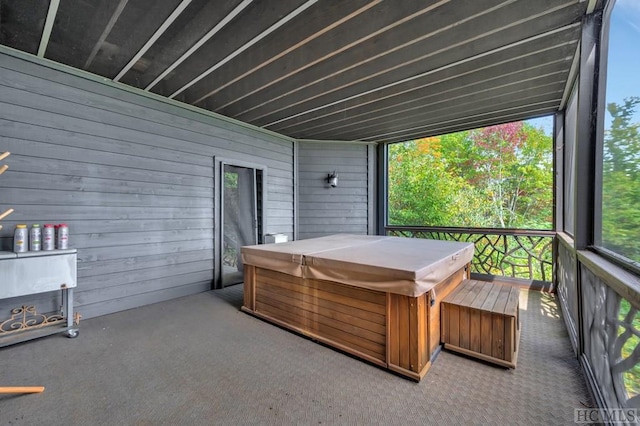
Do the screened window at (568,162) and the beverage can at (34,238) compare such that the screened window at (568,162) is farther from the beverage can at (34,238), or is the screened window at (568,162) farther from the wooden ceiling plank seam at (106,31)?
the beverage can at (34,238)

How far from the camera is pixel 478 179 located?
736cm

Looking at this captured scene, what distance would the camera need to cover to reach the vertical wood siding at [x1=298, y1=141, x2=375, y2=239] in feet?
19.0

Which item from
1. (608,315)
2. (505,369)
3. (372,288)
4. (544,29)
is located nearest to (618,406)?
(608,315)

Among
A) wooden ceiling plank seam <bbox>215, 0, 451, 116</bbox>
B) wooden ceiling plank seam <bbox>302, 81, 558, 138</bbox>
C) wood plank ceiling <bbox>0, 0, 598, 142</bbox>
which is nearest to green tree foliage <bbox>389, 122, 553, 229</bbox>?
wooden ceiling plank seam <bbox>302, 81, 558, 138</bbox>

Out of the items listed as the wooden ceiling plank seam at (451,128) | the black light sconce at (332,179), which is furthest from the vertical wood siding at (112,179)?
the wooden ceiling plank seam at (451,128)

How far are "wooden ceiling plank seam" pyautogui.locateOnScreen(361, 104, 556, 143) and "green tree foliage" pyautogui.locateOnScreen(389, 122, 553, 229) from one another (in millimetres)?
1983

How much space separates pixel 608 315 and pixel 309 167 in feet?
16.1

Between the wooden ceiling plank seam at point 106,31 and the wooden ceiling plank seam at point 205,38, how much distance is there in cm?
56

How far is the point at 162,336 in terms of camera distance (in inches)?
103

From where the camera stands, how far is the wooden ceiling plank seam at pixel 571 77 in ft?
8.48

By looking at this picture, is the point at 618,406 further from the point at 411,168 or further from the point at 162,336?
the point at 411,168

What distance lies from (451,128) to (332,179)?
2.42 metres

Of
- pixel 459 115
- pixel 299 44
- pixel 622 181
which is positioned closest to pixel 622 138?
pixel 622 181

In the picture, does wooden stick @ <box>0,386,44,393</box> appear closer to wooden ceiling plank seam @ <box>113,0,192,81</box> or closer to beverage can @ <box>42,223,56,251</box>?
beverage can @ <box>42,223,56,251</box>
